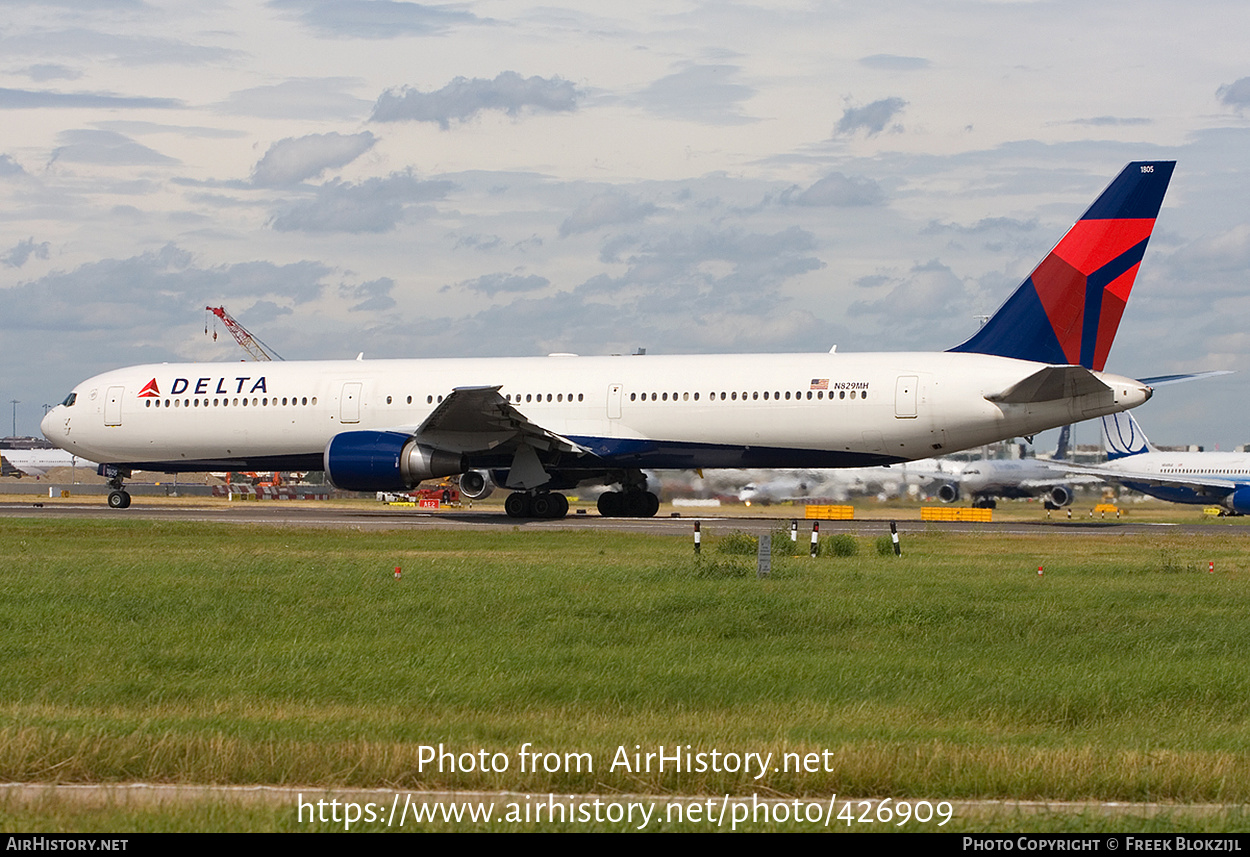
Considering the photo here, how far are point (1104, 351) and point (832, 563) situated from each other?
14.4 metres

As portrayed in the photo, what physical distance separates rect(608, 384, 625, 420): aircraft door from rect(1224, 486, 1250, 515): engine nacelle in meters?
35.3

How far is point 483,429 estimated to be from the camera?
34656 mm

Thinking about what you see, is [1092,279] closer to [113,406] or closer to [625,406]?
[625,406]

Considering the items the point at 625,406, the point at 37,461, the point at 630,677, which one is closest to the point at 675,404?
the point at 625,406

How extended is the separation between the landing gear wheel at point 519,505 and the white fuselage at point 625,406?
2300 mm

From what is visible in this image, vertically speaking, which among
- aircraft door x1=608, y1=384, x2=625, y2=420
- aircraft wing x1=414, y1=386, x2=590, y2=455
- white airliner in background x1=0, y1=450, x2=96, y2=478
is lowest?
aircraft wing x1=414, y1=386, x2=590, y2=455

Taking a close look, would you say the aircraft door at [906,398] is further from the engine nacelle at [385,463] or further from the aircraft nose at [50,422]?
the aircraft nose at [50,422]

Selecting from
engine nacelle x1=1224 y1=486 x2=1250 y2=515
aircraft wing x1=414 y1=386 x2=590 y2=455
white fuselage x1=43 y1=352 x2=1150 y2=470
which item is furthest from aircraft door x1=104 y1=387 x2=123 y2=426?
engine nacelle x1=1224 y1=486 x2=1250 y2=515

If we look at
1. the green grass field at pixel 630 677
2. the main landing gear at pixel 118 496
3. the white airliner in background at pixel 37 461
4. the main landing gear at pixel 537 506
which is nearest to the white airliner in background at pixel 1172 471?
the main landing gear at pixel 537 506

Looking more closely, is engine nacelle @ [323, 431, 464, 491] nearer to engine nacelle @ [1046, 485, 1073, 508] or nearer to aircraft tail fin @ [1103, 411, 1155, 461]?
engine nacelle @ [1046, 485, 1073, 508]

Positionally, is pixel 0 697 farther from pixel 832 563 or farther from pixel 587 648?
pixel 832 563

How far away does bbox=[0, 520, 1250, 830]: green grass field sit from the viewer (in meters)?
8.50

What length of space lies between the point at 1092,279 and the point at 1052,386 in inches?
133

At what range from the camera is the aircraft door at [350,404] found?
37.7 meters
